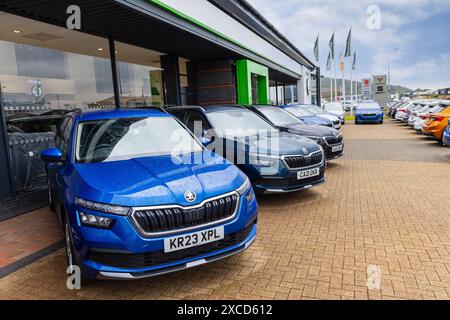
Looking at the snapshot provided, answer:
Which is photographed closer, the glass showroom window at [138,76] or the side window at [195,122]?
the side window at [195,122]

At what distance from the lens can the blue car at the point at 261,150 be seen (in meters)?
5.56

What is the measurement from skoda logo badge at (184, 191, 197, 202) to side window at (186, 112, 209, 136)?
10.9ft

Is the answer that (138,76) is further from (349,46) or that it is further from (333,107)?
(349,46)

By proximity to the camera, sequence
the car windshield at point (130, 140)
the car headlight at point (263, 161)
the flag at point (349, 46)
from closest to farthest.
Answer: the car windshield at point (130, 140) → the car headlight at point (263, 161) → the flag at point (349, 46)

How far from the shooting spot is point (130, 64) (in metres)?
11.4

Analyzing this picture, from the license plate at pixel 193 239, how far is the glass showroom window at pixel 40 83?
4470 mm

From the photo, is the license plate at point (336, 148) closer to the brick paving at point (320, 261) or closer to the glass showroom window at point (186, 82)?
the brick paving at point (320, 261)

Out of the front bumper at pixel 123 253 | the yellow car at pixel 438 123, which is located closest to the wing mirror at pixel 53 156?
the front bumper at pixel 123 253

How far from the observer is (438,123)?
12.4 metres

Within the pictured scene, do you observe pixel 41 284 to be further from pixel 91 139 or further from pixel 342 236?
pixel 342 236

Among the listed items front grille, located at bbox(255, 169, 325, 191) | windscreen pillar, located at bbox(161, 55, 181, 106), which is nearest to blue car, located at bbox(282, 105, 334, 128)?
windscreen pillar, located at bbox(161, 55, 181, 106)

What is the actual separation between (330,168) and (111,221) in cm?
699
